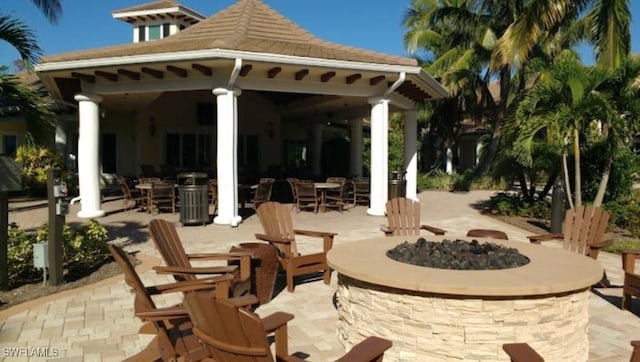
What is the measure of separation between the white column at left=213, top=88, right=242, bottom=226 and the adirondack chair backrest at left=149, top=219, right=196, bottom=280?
5348 mm

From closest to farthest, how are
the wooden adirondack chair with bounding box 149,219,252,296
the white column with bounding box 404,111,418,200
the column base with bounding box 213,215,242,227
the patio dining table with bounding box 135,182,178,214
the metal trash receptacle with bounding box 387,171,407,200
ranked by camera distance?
the wooden adirondack chair with bounding box 149,219,252,296 < the column base with bounding box 213,215,242,227 < the patio dining table with bounding box 135,182,178,214 < the metal trash receptacle with bounding box 387,171,407,200 < the white column with bounding box 404,111,418,200

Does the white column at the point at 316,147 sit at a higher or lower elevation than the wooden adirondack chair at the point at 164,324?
higher

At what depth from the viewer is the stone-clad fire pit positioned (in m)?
3.20

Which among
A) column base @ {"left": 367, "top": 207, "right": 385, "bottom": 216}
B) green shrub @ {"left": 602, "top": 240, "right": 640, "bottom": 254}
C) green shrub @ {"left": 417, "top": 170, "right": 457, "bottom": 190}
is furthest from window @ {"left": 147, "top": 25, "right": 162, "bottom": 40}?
green shrub @ {"left": 602, "top": 240, "right": 640, "bottom": 254}

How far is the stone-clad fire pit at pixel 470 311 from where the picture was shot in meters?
3.20

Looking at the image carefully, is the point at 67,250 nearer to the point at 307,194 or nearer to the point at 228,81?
the point at 228,81

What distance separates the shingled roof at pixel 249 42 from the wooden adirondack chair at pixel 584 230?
5.63 meters

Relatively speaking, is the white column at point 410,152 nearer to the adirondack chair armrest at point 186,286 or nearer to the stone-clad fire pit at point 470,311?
the stone-clad fire pit at point 470,311

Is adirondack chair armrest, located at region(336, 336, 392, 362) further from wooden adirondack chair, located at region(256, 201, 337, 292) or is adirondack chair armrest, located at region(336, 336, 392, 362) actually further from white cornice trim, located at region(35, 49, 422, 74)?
white cornice trim, located at region(35, 49, 422, 74)

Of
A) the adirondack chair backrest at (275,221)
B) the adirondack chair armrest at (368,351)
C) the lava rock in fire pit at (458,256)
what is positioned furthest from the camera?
the adirondack chair backrest at (275,221)

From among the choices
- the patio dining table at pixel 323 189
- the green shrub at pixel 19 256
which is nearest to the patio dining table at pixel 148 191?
the patio dining table at pixel 323 189

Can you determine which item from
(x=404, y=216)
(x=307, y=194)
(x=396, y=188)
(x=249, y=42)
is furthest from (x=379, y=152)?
(x=404, y=216)

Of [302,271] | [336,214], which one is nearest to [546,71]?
[336,214]

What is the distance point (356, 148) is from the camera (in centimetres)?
1836
